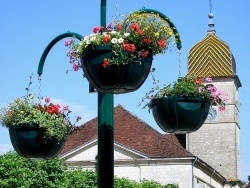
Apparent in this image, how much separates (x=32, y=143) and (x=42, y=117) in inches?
9.6

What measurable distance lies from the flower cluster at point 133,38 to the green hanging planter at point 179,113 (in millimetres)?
490

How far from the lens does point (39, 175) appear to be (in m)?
33.4

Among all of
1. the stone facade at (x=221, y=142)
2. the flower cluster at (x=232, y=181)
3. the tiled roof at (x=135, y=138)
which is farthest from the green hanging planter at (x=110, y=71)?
the flower cluster at (x=232, y=181)

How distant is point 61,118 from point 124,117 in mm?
43178

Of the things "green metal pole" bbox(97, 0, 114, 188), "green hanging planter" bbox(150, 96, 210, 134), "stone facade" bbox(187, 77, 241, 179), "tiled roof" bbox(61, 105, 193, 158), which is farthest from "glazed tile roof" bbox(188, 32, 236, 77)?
"green hanging planter" bbox(150, 96, 210, 134)

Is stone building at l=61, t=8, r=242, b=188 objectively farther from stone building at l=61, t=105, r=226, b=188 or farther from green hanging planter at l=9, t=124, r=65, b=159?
green hanging planter at l=9, t=124, r=65, b=159

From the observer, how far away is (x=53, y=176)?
34000 mm

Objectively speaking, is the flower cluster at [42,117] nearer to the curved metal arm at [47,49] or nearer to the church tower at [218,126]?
the curved metal arm at [47,49]

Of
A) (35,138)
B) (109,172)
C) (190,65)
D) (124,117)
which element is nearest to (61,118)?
(35,138)

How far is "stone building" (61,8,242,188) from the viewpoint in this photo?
1780 inches

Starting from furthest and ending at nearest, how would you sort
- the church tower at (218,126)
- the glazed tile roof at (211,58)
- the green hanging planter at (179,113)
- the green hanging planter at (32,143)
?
the church tower at (218,126) → the glazed tile roof at (211,58) → the green hanging planter at (32,143) → the green hanging planter at (179,113)

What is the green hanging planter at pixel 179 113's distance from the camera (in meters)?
5.79

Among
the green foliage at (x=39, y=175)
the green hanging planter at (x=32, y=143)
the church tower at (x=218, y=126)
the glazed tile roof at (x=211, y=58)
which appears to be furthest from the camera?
the church tower at (x=218, y=126)

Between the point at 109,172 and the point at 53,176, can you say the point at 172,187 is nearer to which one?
the point at 53,176
